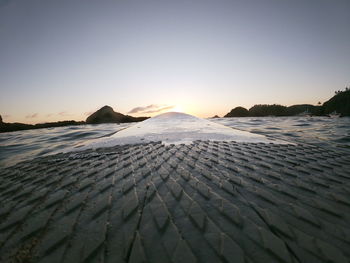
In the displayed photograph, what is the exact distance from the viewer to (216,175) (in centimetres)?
211

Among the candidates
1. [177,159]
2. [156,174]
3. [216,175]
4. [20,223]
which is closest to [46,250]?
[20,223]

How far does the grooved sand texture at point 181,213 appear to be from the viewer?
108 centimetres

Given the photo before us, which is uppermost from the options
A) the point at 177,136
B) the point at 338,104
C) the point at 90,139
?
the point at 338,104

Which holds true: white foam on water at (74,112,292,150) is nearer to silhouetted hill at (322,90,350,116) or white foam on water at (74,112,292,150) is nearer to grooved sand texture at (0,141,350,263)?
grooved sand texture at (0,141,350,263)

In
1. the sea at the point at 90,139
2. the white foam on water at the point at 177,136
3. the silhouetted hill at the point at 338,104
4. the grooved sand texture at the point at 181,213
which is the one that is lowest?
the sea at the point at 90,139

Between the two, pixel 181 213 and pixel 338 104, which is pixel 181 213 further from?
pixel 338 104

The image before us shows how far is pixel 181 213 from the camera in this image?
4.64 feet

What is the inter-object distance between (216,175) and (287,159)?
137cm

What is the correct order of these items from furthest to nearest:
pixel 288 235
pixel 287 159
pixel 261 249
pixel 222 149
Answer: pixel 222 149, pixel 287 159, pixel 288 235, pixel 261 249

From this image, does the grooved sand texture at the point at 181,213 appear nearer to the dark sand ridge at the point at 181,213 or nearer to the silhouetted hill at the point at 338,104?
the dark sand ridge at the point at 181,213

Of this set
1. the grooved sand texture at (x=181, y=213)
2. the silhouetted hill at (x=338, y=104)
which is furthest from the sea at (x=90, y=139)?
the silhouetted hill at (x=338, y=104)

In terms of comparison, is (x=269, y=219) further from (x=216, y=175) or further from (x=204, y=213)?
(x=216, y=175)

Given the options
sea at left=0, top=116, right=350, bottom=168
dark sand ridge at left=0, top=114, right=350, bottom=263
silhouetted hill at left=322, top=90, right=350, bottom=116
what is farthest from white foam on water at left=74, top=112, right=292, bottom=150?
silhouetted hill at left=322, top=90, right=350, bottom=116

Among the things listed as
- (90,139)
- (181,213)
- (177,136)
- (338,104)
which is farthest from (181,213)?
(338,104)
